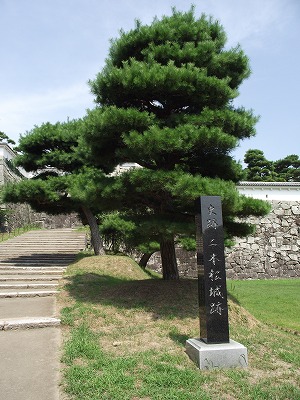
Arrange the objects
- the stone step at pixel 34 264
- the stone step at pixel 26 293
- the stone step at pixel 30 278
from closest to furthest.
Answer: the stone step at pixel 26 293 → the stone step at pixel 30 278 → the stone step at pixel 34 264

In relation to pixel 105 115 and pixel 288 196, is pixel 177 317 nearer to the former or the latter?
pixel 105 115

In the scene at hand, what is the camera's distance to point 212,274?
4.28 m

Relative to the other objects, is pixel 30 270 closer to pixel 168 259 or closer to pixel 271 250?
pixel 168 259

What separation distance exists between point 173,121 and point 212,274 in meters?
2.88

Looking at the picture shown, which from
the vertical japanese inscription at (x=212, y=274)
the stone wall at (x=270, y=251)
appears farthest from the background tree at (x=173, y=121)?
the stone wall at (x=270, y=251)

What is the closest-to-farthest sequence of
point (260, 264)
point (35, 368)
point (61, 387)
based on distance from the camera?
1. point (61, 387)
2. point (35, 368)
3. point (260, 264)

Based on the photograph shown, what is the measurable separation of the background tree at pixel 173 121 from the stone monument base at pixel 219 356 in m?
2.01

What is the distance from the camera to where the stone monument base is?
3.79 metres

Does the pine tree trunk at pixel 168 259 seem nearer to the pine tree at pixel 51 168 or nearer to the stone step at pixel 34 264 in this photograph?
the pine tree at pixel 51 168

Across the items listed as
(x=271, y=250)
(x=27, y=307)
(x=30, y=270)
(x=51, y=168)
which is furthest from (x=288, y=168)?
(x=27, y=307)

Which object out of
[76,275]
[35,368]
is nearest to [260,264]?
[76,275]

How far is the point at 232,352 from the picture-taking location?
389 cm

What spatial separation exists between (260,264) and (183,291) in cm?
1105

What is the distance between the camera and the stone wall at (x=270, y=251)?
1620 centimetres
